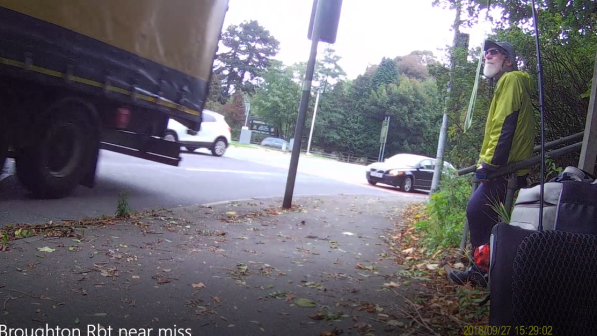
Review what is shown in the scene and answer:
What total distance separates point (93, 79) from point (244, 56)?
1048 inches

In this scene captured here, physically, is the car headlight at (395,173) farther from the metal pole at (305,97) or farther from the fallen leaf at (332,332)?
the fallen leaf at (332,332)

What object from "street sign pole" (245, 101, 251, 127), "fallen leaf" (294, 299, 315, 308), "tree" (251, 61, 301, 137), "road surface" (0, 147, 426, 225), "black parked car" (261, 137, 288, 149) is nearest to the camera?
"fallen leaf" (294, 299, 315, 308)

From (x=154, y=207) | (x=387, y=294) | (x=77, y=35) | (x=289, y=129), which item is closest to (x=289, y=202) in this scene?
(x=154, y=207)

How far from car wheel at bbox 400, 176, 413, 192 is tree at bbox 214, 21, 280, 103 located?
13.4 metres

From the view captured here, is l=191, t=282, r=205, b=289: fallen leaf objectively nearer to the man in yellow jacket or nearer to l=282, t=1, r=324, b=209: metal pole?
the man in yellow jacket

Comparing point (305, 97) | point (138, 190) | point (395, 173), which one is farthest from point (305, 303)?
point (395, 173)

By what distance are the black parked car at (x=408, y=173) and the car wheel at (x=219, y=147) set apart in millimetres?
5764

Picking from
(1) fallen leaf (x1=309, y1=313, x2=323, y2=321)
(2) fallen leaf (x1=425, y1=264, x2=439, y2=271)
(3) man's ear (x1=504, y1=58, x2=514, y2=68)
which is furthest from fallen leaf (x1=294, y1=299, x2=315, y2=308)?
(3) man's ear (x1=504, y1=58, x2=514, y2=68)

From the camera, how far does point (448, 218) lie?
630cm

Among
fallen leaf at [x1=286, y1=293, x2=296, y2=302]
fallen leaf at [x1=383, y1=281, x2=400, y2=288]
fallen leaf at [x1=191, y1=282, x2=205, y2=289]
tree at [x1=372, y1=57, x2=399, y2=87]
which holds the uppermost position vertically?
tree at [x1=372, y1=57, x2=399, y2=87]

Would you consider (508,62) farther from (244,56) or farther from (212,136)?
(244,56)

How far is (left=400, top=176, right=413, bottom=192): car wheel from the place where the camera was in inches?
753

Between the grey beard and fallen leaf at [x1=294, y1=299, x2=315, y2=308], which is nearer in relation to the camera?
fallen leaf at [x1=294, y1=299, x2=315, y2=308]

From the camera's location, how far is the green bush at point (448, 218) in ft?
18.2
